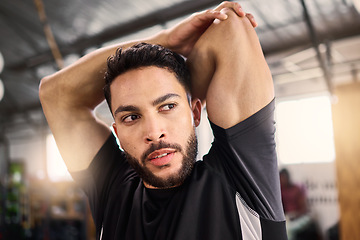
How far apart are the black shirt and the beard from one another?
1.8 inches

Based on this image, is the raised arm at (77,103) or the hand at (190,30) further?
the raised arm at (77,103)

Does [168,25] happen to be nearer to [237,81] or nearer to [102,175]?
[102,175]

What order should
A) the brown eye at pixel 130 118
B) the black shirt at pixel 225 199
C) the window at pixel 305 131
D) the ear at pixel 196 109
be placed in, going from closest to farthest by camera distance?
the black shirt at pixel 225 199 < the brown eye at pixel 130 118 < the ear at pixel 196 109 < the window at pixel 305 131

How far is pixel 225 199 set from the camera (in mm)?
1017

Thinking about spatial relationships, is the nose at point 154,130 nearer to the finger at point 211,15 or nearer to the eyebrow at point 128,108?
the eyebrow at point 128,108

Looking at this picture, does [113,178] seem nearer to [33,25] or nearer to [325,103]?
[33,25]

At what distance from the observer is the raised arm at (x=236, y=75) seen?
1.00m

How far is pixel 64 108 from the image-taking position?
4.37 ft

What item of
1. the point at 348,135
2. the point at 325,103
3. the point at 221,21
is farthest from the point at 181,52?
the point at 325,103

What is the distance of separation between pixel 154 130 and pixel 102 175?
0.41 m

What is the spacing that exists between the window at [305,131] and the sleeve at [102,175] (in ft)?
21.8

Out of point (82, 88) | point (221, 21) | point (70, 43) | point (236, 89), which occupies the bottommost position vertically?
point (236, 89)

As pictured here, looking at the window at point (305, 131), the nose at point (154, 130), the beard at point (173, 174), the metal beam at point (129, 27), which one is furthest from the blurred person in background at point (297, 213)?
the nose at point (154, 130)

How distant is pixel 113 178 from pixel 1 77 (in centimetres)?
782
